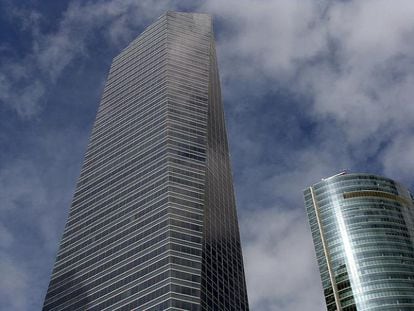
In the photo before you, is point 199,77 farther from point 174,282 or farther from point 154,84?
point 174,282

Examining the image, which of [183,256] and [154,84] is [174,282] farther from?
[154,84]

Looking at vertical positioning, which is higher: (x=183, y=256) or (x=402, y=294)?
(x=402, y=294)

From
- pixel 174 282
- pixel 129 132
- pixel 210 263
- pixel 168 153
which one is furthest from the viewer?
pixel 129 132

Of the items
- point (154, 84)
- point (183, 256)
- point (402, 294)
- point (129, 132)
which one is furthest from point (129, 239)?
point (402, 294)

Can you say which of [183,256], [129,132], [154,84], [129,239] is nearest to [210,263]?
[183,256]

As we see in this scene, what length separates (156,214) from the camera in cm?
14862

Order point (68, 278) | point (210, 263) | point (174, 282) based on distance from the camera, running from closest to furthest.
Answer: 1. point (174, 282)
2. point (210, 263)
3. point (68, 278)

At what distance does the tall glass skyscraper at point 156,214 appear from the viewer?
135375 mm

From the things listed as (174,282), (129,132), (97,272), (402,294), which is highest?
(129,132)

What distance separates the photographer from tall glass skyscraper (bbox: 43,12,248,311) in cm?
13538

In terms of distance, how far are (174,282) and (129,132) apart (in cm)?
6576

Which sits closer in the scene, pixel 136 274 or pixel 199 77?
pixel 136 274

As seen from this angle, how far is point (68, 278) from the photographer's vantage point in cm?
15162

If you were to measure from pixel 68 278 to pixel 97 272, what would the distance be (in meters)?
9.14
